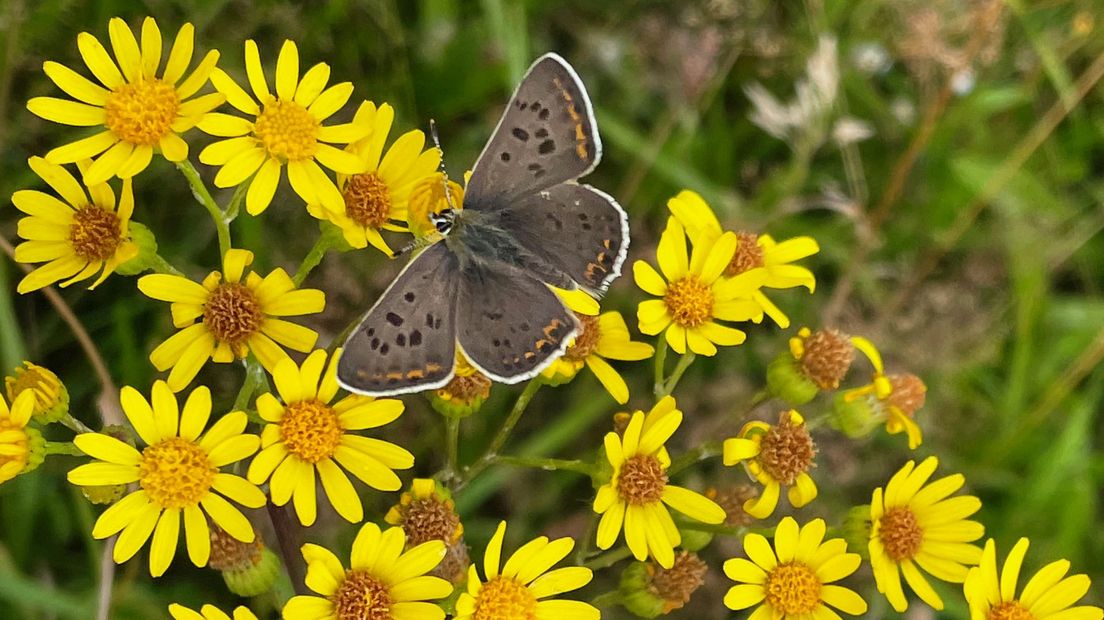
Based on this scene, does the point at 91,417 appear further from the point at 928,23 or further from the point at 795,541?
the point at 928,23

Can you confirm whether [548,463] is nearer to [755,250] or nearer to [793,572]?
[793,572]

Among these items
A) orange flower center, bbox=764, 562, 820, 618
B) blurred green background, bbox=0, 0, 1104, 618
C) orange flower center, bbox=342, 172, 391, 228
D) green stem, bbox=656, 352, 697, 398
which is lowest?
orange flower center, bbox=764, 562, 820, 618

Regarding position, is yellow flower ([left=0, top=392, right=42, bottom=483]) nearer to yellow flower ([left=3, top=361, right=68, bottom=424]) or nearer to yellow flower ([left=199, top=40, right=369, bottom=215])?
yellow flower ([left=3, top=361, right=68, bottom=424])

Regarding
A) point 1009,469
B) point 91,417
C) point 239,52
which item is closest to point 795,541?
point 1009,469

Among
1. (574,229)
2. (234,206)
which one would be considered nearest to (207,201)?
(234,206)

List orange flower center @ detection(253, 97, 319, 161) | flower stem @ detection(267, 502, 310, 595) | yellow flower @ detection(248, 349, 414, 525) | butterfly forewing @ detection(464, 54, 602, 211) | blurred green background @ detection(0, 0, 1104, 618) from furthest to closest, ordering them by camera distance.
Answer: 1. blurred green background @ detection(0, 0, 1104, 618)
2. butterfly forewing @ detection(464, 54, 602, 211)
3. orange flower center @ detection(253, 97, 319, 161)
4. flower stem @ detection(267, 502, 310, 595)
5. yellow flower @ detection(248, 349, 414, 525)

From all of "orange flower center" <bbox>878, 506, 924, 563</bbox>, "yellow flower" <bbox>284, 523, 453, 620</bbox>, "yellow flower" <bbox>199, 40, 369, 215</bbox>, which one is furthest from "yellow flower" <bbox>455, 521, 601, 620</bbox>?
"yellow flower" <bbox>199, 40, 369, 215</bbox>

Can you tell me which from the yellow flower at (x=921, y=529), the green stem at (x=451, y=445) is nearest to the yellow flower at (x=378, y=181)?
the green stem at (x=451, y=445)
